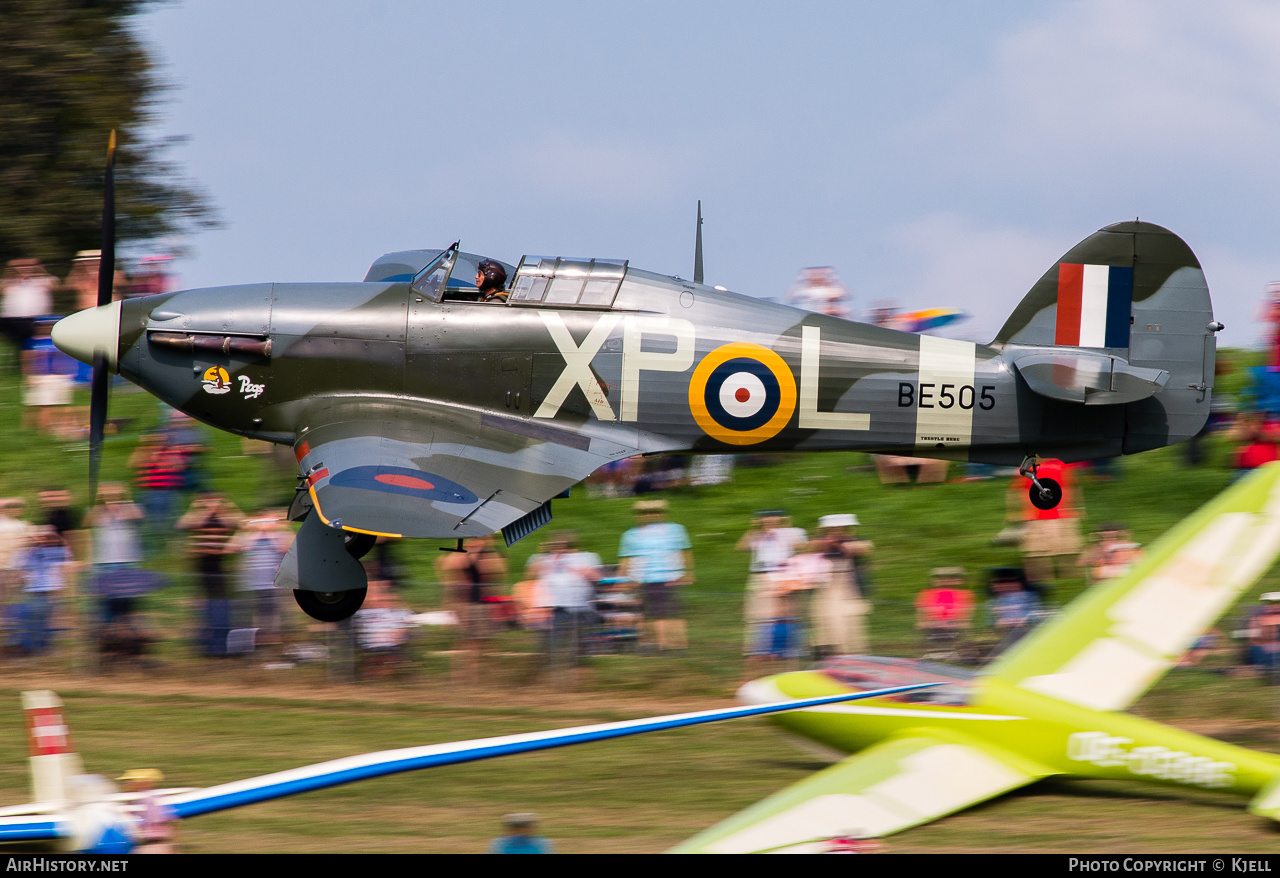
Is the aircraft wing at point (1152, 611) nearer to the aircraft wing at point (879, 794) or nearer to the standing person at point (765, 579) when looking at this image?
the aircraft wing at point (879, 794)

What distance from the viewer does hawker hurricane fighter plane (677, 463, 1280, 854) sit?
25.9ft

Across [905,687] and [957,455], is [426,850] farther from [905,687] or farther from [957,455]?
[957,455]

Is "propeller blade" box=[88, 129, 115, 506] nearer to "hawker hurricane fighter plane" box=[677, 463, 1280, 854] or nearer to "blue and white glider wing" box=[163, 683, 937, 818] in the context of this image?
"blue and white glider wing" box=[163, 683, 937, 818]

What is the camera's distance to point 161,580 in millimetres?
11906

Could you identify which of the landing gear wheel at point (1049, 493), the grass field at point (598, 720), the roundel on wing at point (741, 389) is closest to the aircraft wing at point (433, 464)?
the roundel on wing at point (741, 389)

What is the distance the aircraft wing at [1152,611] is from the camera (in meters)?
9.15

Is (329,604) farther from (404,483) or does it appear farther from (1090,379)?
(1090,379)

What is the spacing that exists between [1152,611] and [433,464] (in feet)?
17.3

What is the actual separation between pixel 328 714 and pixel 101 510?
115 inches

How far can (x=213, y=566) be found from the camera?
38.4 feet

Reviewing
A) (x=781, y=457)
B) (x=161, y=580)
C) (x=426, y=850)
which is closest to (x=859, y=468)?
(x=781, y=457)

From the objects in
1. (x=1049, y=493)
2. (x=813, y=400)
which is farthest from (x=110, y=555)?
(x=1049, y=493)

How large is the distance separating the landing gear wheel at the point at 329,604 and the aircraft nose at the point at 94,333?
242 centimetres

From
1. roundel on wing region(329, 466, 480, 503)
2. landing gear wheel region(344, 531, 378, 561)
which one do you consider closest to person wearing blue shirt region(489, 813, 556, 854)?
roundel on wing region(329, 466, 480, 503)
